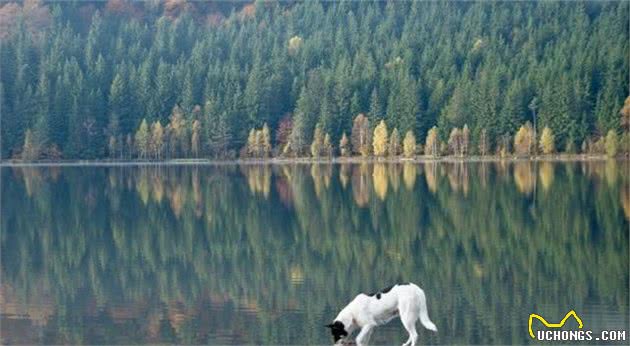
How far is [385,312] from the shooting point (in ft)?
40.6

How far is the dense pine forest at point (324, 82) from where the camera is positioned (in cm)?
9875

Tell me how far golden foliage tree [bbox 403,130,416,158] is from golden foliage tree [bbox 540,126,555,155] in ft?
33.9

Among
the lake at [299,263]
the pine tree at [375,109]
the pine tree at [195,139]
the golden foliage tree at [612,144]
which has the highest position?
the pine tree at [375,109]

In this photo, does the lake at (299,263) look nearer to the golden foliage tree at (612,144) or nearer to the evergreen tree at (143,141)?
the golden foliage tree at (612,144)

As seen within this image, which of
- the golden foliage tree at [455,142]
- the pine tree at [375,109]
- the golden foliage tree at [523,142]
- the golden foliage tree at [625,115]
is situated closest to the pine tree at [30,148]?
the pine tree at [375,109]

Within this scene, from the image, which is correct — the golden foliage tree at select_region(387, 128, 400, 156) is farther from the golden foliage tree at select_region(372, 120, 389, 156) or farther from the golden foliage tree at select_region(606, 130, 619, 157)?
the golden foliage tree at select_region(606, 130, 619, 157)

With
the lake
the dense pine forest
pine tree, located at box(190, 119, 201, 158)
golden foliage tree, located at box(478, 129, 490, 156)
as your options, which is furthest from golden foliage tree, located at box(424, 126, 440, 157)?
the lake

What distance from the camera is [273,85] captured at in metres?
117

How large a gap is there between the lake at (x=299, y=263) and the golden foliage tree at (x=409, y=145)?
50.8m

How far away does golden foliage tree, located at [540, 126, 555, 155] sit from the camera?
3595 inches

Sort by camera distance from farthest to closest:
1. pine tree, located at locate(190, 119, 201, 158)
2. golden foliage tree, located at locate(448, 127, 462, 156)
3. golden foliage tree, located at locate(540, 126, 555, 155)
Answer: pine tree, located at locate(190, 119, 201, 158) < golden foliage tree, located at locate(448, 127, 462, 156) < golden foliage tree, located at locate(540, 126, 555, 155)

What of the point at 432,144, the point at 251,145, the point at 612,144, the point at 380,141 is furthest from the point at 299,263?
the point at 251,145

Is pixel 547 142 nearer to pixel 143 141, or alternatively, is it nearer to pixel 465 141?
pixel 465 141

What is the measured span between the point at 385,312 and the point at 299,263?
1132cm
